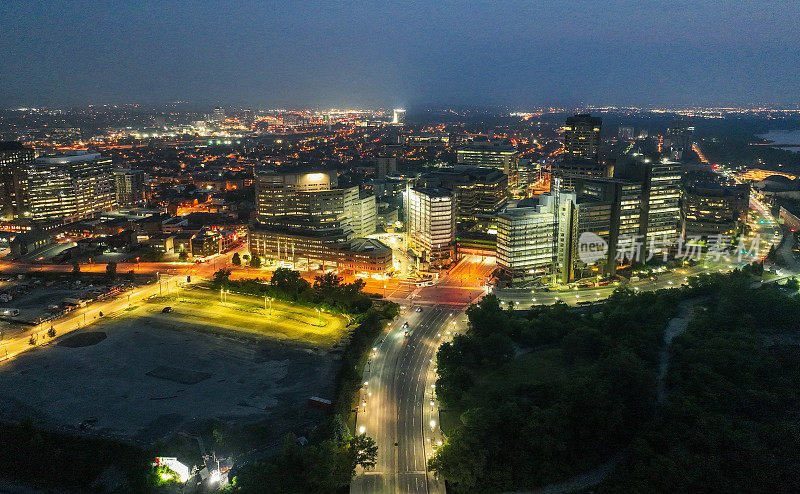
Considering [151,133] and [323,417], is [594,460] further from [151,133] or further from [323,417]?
[151,133]

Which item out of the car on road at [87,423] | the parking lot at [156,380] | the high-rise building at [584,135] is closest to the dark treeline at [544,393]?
the parking lot at [156,380]

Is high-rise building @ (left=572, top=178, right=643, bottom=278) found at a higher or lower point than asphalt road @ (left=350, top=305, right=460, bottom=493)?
higher

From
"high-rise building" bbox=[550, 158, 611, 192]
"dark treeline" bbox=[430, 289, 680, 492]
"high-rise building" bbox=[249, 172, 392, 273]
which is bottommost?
"dark treeline" bbox=[430, 289, 680, 492]

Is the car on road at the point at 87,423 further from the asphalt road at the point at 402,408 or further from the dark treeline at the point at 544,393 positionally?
the dark treeline at the point at 544,393

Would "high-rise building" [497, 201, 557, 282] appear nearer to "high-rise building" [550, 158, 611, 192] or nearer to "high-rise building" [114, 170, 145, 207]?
"high-rise building" [550, 158, 611, 192]

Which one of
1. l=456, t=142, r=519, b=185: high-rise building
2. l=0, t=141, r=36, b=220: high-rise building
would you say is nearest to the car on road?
l=0, t=141, r=36, b=220: high-rise building
